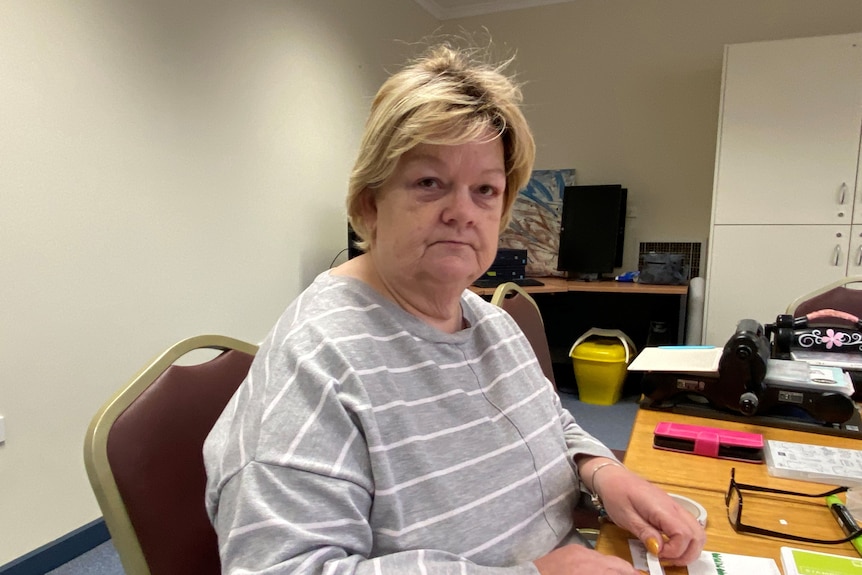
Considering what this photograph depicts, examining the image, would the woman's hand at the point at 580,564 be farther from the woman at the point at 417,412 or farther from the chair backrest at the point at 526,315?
the chair backrest at the point at 526,315

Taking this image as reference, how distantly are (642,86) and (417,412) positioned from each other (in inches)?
152

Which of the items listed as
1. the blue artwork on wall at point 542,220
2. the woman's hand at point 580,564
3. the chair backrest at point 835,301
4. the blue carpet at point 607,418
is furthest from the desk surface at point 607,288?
the woman's hand at point 580,564

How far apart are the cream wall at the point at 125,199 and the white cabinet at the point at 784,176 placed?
2431 mm

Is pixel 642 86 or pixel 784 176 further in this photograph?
pixel 642 86

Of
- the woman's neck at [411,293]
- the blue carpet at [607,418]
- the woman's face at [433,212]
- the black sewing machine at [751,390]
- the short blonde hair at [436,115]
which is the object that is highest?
the short blonde hair at [436,115]

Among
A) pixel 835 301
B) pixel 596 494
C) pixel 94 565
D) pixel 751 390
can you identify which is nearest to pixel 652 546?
pixel 596 494

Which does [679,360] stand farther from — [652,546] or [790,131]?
[790,131]

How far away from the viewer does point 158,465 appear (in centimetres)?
77

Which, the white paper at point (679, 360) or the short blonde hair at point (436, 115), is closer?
the short blonde hair at point (436, 115)

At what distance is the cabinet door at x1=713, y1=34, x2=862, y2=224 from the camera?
303 centimetres

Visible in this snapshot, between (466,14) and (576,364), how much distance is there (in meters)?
2.85

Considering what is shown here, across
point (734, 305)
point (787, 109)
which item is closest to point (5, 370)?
point (734, 305)

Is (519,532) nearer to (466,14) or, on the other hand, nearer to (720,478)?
(720,478)

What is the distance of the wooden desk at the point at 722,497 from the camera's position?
0.77 meters
